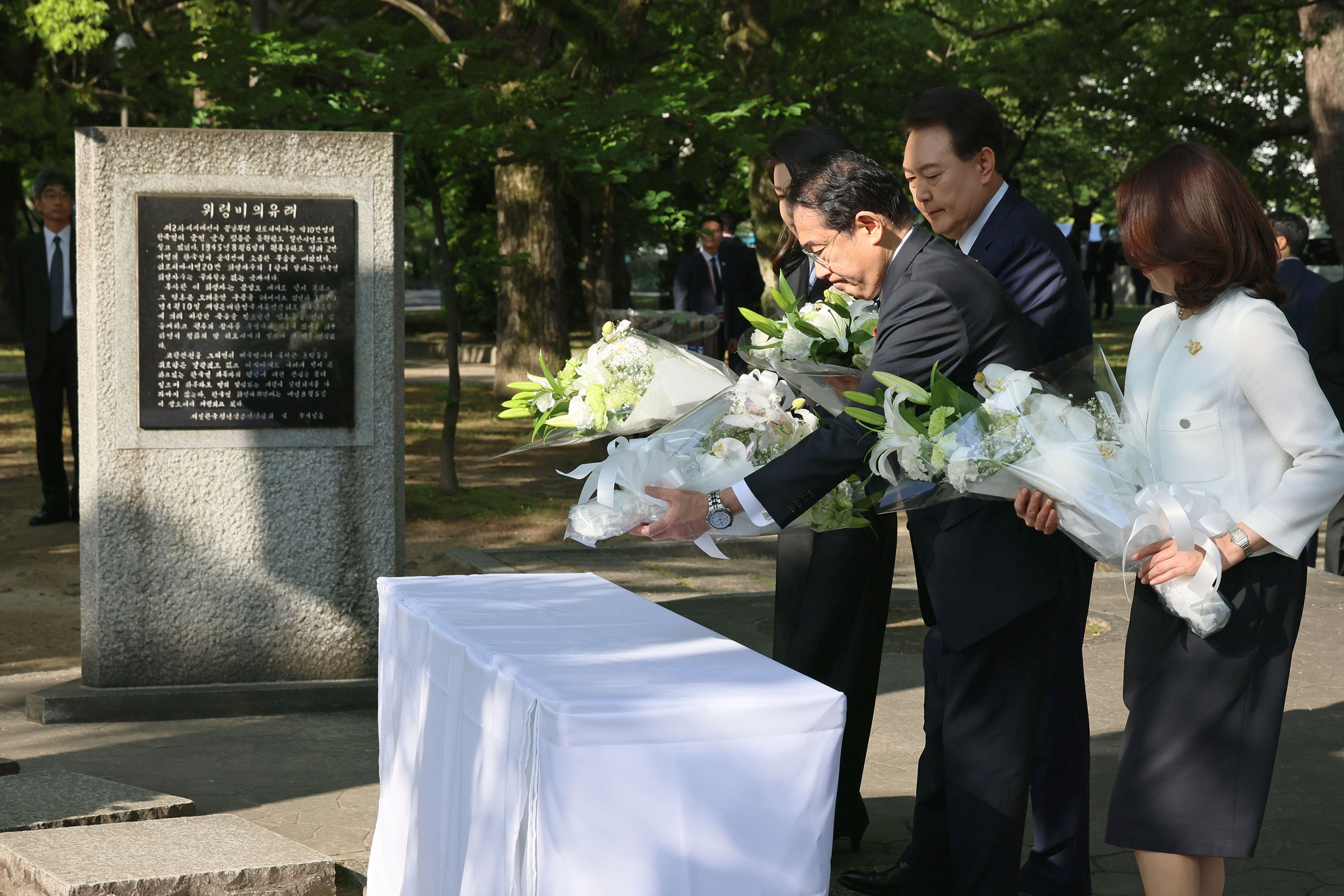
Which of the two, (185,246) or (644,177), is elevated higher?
(644,177)

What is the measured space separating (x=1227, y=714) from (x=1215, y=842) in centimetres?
26

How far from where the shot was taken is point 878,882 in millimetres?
3676

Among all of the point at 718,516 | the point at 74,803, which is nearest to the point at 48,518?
the point at 74,803

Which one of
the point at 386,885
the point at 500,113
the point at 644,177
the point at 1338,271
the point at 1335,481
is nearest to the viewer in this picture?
the point at 1335,481

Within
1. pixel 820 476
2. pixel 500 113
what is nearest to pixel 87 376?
pixel 820 476

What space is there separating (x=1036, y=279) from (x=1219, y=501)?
86 centimetres

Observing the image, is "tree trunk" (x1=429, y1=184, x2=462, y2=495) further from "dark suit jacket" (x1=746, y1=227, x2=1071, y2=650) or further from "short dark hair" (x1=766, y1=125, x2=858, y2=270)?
"dark suit jacket" (x1=746, y1=227, x2=1071, y2=650)

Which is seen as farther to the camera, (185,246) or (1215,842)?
(185,246)

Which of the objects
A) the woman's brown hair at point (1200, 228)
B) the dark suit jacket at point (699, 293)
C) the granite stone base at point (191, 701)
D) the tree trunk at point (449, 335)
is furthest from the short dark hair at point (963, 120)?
the dark suit jacket at point (699, 293)

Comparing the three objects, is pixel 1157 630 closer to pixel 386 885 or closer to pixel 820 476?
pixel 820 476

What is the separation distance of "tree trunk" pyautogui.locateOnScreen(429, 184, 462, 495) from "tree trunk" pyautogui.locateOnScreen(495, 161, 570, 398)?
15.3 feet

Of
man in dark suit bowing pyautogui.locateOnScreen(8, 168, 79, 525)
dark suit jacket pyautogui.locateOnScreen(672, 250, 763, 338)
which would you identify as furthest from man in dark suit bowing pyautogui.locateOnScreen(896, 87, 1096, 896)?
dark suit jacket pyautogui.locateOnScreen(672, 250, 763, 338)

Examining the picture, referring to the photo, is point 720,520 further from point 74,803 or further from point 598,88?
point 598,88

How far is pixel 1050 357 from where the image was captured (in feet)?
11.4
